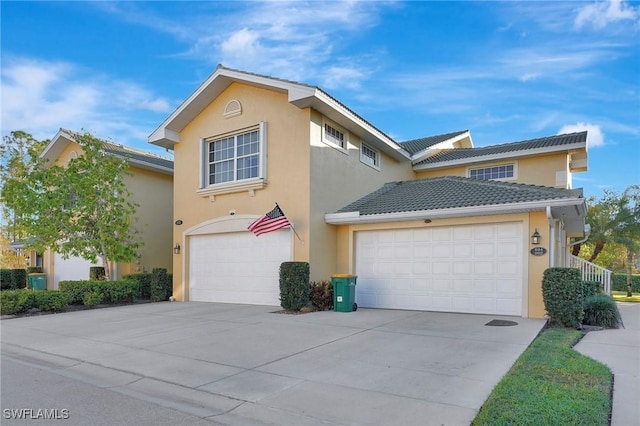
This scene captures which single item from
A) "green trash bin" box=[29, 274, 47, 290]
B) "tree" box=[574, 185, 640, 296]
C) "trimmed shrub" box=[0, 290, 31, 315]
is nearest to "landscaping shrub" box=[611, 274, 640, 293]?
"tree" box=[574, 185, 640, 296]

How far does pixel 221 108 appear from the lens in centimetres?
1480

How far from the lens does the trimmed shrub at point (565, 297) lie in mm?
9109

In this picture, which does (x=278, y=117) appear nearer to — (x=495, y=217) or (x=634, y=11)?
(x=495, y=217)

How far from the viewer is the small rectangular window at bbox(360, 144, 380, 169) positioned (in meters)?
15.5

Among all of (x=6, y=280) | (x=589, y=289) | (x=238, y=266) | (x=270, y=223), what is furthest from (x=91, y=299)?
(x=589, y=289)

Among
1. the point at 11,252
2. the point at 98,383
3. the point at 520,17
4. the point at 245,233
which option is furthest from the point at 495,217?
the point at 11,252

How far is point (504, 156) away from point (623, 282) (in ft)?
51.9

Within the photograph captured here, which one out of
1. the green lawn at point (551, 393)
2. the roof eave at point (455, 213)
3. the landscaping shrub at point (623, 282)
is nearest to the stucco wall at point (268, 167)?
the roof eave at point (455, 213)

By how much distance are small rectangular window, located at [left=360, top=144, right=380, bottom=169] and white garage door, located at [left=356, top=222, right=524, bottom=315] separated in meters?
3.54

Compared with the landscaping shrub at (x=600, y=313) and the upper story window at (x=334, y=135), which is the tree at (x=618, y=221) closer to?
the landscaping shrub at (x=600, y=313)

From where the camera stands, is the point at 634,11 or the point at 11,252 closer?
the point at 634,11

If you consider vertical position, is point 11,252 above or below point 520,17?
below

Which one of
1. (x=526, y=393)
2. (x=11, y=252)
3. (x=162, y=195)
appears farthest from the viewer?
(x=11, y=252)

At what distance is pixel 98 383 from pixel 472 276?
9019 mm
